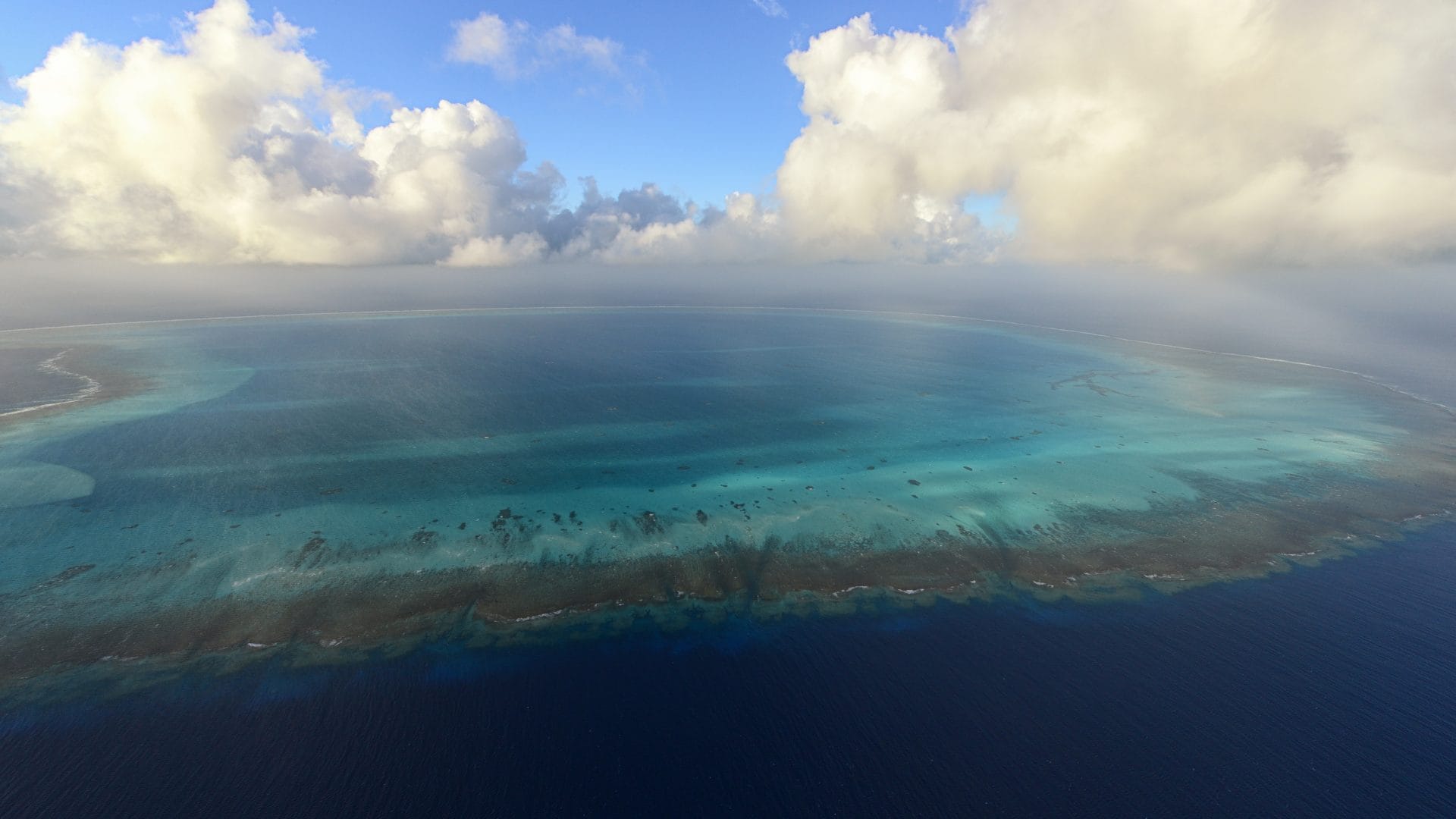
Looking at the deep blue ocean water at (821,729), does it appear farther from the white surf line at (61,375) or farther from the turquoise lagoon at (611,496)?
the white surf line at (61,375)

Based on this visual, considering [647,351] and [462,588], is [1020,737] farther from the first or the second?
[647,351]

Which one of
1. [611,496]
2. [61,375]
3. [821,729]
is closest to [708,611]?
[821,729]

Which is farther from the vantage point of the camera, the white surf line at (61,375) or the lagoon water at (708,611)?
the white surf line at (61,375)

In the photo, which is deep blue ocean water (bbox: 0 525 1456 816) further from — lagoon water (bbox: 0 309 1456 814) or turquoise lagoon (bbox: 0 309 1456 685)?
turquoise lagoon (bbox: 0 309 1456 685)

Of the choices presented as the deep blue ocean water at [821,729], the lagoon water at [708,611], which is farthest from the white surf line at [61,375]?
the deep blue ocean water at [821,729]

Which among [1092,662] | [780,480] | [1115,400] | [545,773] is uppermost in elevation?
[1115,400]

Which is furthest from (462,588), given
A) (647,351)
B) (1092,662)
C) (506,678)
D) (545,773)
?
(647,351)
